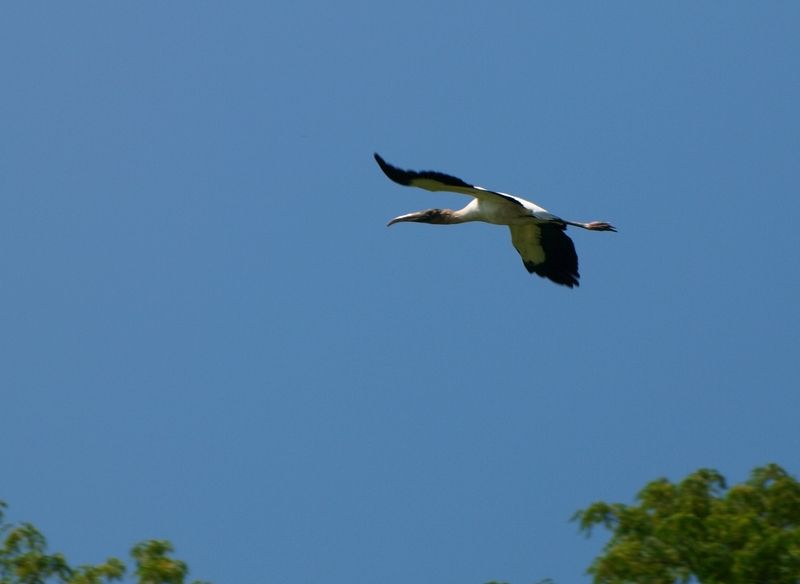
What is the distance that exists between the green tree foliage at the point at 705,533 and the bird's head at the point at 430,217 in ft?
15.9

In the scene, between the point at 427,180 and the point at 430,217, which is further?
the point at 430,217

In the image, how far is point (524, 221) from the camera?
55.6 feet

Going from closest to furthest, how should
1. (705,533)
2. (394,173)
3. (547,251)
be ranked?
(705,533), (394,173), (547,251)

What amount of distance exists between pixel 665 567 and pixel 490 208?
561 centimetres

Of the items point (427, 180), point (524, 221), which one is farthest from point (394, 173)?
point (524, 221)

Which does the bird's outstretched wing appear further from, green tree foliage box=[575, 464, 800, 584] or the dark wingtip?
green tree foliage box=[575, 464, 800, 584]

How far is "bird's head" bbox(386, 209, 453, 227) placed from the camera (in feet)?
56.7

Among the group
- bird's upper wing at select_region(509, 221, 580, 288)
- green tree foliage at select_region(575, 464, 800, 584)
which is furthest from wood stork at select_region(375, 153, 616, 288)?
green tree foliage at select_region(575, 464, 800, 584)

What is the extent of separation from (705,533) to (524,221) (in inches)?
217

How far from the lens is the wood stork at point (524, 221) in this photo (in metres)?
15.5

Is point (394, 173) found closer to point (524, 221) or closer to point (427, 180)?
point (427, 180)

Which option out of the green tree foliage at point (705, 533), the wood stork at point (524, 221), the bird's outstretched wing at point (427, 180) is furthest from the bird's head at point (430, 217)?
the green tree foliage at point (705, 533)

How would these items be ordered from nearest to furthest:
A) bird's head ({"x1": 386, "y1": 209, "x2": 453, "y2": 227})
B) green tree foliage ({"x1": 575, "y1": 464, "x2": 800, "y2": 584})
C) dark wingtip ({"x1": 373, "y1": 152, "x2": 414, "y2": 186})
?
1. green tree foliage ({"x1": 575, "y1": 464, "x2": 800, "y2": 584})
2. dark wingtip ({"x1": 373, "y1": 152, "x2": 414, "y2": 186})
3. bird's head ({"x1": 386, "y1": 209, "x2": 453, "y2": 227})

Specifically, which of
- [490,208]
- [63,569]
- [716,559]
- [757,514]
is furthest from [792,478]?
[63,569]
